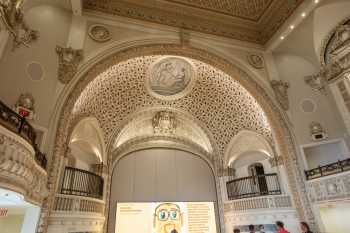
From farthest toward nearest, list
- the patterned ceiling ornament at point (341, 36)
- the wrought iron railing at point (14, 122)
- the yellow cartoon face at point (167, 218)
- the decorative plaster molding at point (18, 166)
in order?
1. the yellow cartoon face at point (167, 218)
2. the patterned ceiling ornament at point (341, 36)
3. the wrought iron railing at point (14, 122)
4. the decorative plaster molding at point (18, 166)

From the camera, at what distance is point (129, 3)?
31.6 ft

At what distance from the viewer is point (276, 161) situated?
32.0 ft

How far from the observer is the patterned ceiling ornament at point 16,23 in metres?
5.10

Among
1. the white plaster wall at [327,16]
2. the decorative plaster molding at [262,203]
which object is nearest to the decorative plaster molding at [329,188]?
the decorative plaster molding at [262,203]

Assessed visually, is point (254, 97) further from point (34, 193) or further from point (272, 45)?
point (34, 193)

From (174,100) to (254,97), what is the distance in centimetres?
395

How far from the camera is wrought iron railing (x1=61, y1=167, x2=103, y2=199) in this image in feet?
24.9

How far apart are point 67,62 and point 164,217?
8.06 metres

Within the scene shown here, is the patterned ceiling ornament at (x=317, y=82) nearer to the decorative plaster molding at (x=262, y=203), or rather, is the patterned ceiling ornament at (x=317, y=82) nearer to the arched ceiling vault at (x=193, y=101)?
the arched ceiling vault at (x=193, y=101)

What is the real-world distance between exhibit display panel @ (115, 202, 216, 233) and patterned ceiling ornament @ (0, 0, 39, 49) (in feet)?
25.5

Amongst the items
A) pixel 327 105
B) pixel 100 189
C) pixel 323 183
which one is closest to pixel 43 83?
pixel 100 189

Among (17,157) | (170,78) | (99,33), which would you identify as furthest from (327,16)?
(17,157)

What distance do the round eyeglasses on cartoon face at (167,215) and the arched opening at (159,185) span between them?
258 millimetres

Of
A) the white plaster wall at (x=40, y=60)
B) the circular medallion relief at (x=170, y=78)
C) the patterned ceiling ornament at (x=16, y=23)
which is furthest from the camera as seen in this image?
the circular medallion relief at (x=170, y=78)
